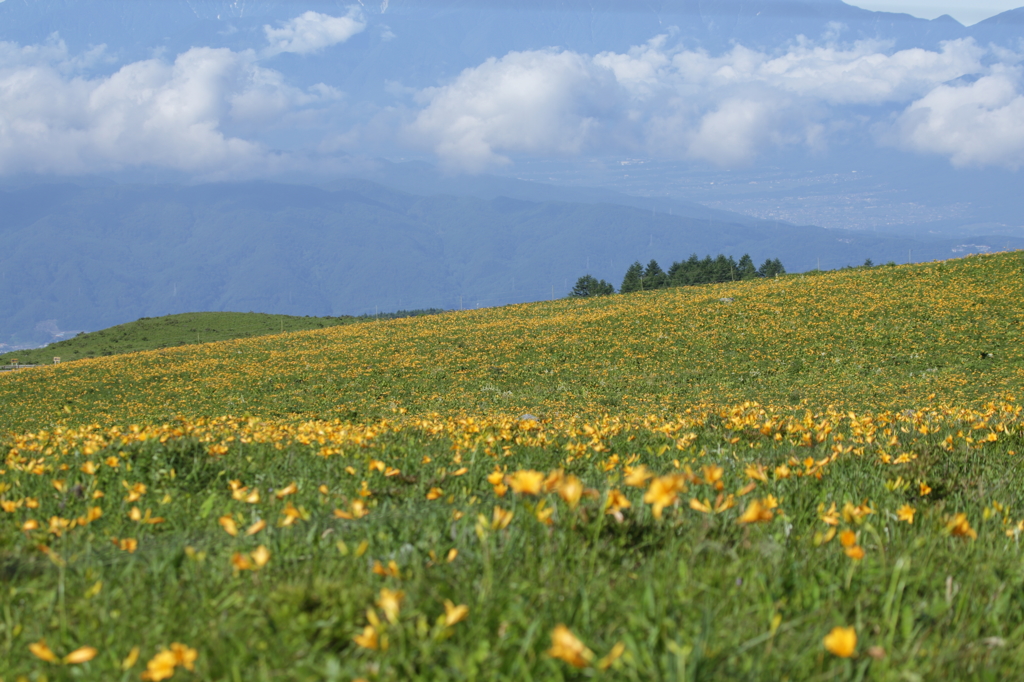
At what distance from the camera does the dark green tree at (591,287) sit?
103500 mm

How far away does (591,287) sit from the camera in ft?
352

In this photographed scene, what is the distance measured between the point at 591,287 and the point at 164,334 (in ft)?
212

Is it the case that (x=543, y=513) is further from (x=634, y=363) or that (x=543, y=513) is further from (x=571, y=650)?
(x=634, y=363)

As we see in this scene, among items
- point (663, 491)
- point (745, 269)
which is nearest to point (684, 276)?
point (745, 269)

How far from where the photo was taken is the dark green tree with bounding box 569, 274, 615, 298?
340 ft

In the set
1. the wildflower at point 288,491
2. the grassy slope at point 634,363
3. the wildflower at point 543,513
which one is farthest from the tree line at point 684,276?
the wildflower at point 543,513

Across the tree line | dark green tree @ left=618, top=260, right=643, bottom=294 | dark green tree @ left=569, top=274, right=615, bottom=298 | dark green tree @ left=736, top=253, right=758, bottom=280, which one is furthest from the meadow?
dark green tree @ left=736, top=253, right=758, bottom=280

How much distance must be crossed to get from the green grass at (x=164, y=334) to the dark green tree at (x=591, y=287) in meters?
44.6

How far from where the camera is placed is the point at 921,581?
2854 mm

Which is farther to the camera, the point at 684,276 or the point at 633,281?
the point at 633,281

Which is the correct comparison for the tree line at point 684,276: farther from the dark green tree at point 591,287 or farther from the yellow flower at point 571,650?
the yellow flower at point 571,650

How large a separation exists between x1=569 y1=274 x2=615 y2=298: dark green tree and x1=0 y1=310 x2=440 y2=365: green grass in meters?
44.6

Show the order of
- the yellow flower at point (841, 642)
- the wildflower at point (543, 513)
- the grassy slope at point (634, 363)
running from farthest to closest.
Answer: the grassy slope at point (634, 363) → the wildflower at point (543, 513) → the yellow flower at point (841, 642)

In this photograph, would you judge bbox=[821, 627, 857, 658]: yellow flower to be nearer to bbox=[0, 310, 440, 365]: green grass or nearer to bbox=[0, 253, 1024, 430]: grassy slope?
bbox=[0, 253, 1024, 430]: grassy slope
